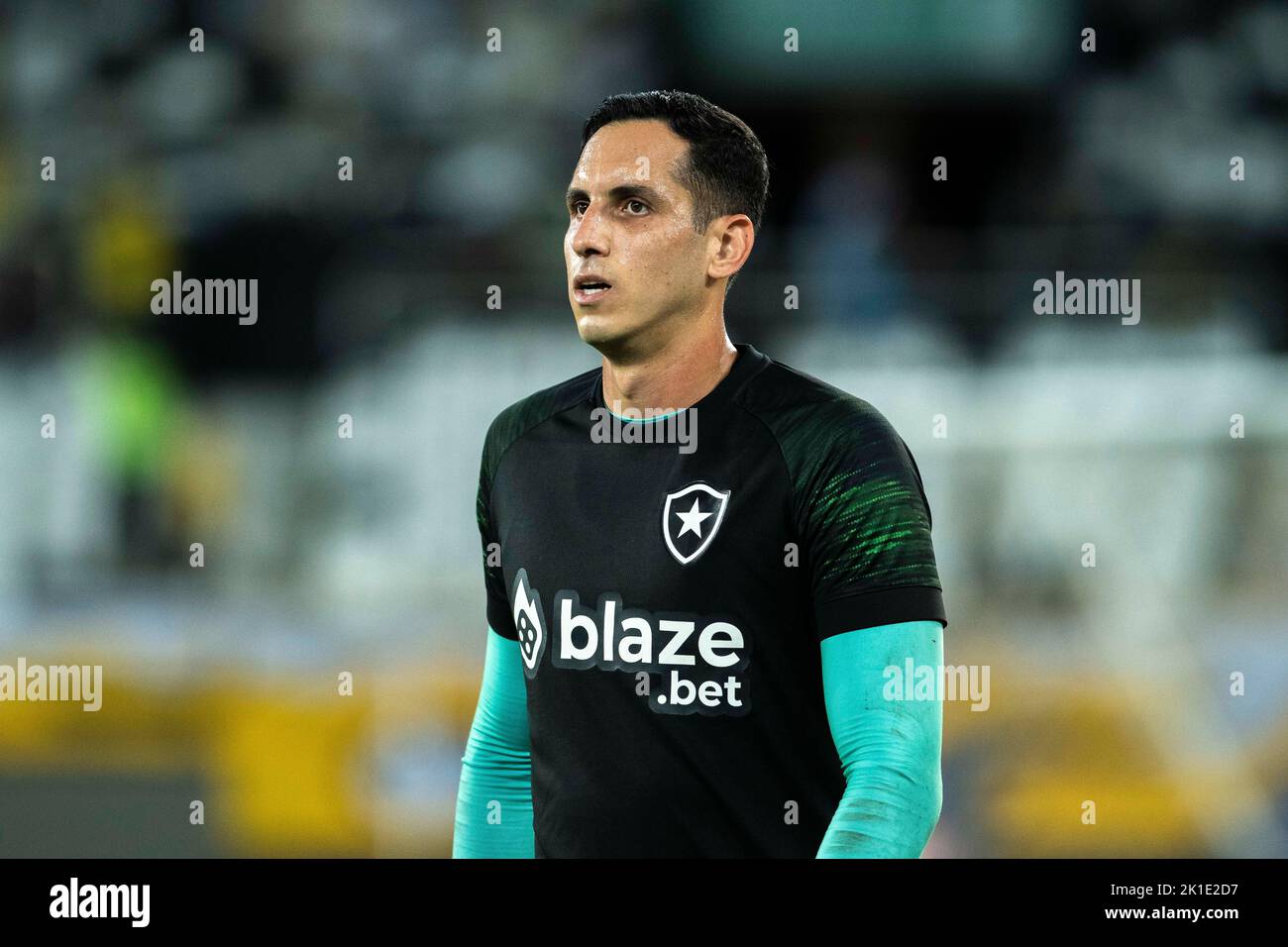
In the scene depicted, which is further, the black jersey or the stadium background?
the stadium background

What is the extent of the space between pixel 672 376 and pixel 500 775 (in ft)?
2.67

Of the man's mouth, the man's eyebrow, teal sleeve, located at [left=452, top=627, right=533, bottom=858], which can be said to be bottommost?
teal sleeve, located at [left=452, top=627, right=533, bottom=858]

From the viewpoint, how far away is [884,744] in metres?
2.24

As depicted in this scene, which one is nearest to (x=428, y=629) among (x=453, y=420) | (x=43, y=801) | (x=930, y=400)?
(x=453, y=420)

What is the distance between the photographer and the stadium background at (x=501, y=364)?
222 inches

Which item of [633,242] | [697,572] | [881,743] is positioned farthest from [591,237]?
[881,743]

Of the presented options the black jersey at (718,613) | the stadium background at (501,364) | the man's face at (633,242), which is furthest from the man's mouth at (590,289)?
the stadium background at (501,364)

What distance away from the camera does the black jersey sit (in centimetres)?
239

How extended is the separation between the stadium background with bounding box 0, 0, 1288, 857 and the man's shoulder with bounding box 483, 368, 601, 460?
2.84 m

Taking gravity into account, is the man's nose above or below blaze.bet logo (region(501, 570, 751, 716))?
above

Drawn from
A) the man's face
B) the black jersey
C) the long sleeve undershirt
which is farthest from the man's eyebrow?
the long sleeve undershirt

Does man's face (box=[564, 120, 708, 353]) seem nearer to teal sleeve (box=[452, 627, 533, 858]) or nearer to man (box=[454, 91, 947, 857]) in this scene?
man (box=[454, 91, 947, 857])

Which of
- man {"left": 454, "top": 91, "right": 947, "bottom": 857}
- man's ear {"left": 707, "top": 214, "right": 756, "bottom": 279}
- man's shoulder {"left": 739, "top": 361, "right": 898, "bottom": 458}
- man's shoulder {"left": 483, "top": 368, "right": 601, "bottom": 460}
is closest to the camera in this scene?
man {"left": 454, "top": 91, "right": 947, "bottom": 857}

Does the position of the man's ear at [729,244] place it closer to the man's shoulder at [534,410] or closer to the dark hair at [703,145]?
the dark hair at [703,145]
